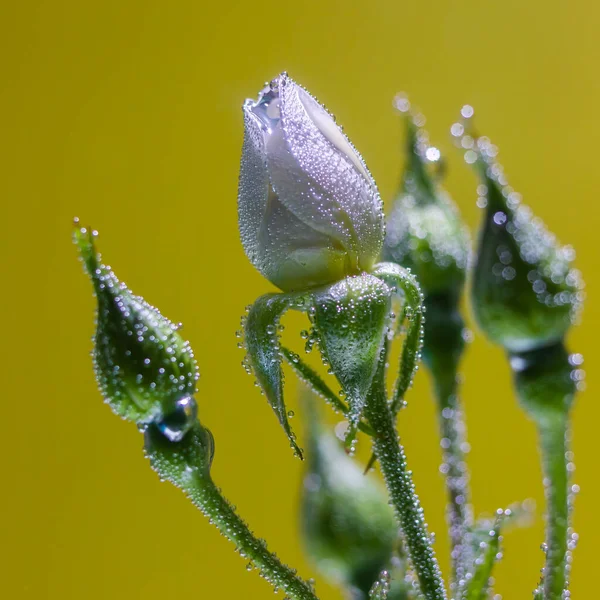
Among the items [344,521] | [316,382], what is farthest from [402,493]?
[344,521]

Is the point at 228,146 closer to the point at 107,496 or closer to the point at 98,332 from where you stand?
the point at 107,496

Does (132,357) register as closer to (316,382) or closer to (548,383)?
(316,382)

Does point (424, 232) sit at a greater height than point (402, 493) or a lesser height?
greater

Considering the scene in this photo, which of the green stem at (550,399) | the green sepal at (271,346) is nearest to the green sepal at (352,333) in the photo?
the green sepal at (271,346)

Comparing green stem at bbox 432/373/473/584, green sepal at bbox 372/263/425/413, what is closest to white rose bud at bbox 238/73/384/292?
green sepal at bbox 372/263/425/413

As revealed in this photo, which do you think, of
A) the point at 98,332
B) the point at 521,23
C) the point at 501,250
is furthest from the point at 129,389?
the point at 521,23

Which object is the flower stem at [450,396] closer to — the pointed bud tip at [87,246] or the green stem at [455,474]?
the green stem at [455,474]

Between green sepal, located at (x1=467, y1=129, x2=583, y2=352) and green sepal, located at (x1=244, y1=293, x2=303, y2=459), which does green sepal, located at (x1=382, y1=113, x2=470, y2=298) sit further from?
green sepal, located at (x1=244, y1=293, x2=303, y2=459)
